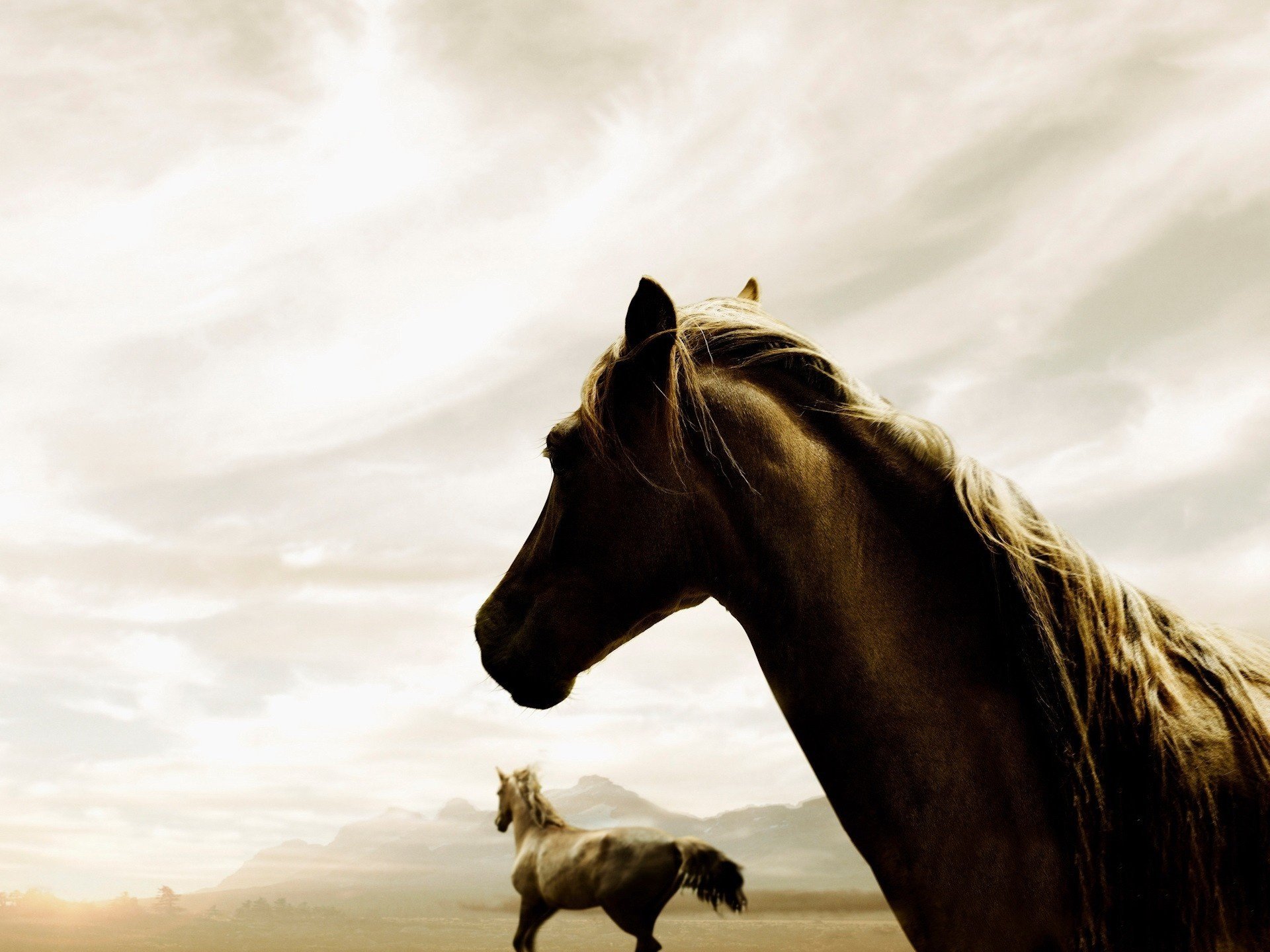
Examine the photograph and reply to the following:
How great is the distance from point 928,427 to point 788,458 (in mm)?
307

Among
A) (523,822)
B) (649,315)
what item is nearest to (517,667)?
(649,315)

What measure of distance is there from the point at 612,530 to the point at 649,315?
1.59 feet

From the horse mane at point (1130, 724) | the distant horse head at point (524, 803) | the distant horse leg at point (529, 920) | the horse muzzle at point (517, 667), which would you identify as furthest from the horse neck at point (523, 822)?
the horse mane at point (1130, 724)

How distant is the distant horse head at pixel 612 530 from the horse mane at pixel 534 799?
31.9 ft

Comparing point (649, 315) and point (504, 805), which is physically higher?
point (649, 315)

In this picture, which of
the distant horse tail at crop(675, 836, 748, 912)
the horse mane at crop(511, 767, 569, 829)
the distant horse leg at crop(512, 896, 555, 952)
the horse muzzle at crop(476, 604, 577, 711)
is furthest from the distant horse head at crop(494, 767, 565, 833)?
the horse muzzle at crop(476, 604, 577, 711)

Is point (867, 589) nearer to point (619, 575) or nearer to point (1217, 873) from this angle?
point (619, 575)

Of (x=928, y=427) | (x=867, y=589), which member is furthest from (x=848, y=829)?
(x=928, y=427)

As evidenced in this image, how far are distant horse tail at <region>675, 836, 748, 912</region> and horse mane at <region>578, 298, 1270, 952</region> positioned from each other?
26.2 feet

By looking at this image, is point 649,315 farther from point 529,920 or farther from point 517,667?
point 529,920

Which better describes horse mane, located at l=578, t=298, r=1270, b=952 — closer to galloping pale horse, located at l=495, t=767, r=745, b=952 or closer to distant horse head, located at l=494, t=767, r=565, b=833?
galloping pale horse, located at l=495, t=767, r=745, b=952

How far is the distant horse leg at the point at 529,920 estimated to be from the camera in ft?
34.3

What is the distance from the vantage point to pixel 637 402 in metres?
2.04

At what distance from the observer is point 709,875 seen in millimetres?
9062
